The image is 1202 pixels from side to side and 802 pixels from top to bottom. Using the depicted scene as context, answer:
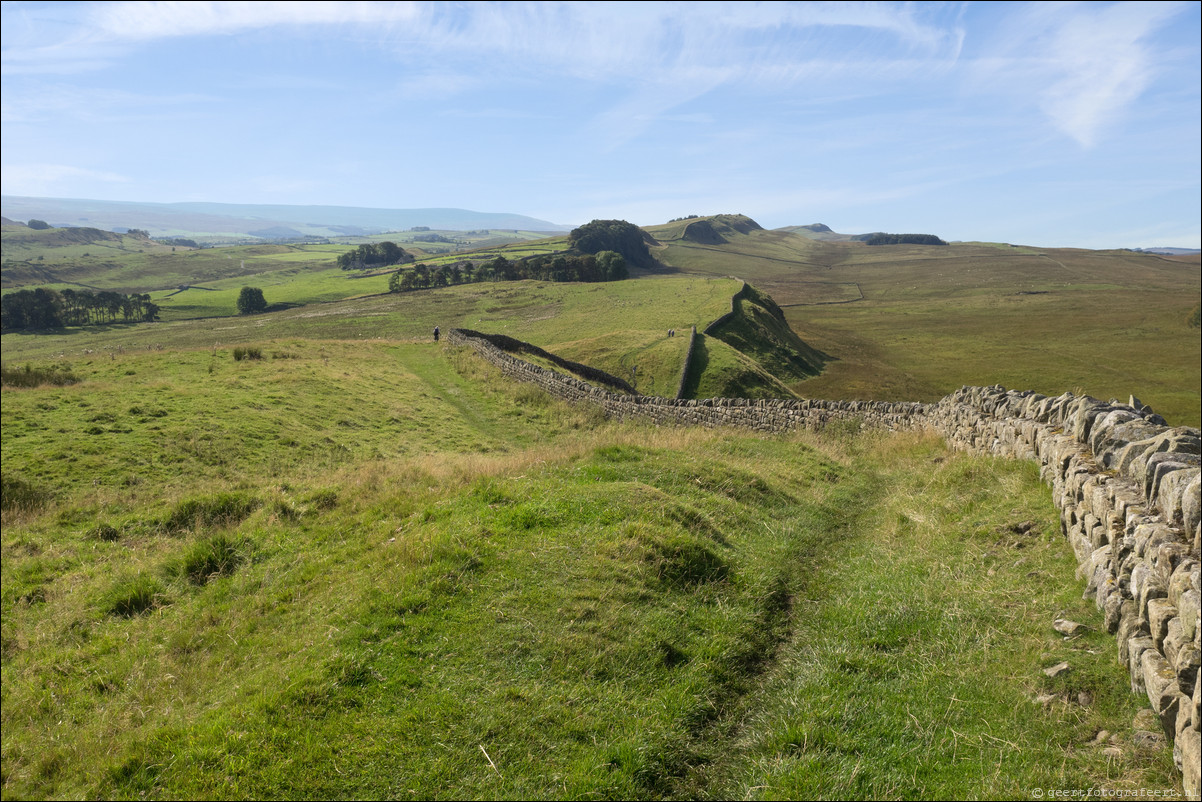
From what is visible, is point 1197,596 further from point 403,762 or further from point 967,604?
point 403,762

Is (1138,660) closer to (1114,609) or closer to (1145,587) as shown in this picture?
(1145,587)

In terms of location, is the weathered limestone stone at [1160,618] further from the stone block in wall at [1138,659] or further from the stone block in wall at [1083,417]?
the stone block in wall at [1083,417]

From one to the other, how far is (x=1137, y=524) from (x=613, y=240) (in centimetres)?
16038

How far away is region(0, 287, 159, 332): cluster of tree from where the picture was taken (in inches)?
4080

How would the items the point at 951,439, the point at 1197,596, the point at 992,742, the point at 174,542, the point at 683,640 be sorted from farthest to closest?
the point at 951,439 → the point at 174,542 → the point at 683,640 → the point at 992,742 → the point at 1197,596

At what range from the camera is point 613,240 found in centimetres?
16050

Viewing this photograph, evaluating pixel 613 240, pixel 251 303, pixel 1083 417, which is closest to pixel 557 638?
pixel 1083 417

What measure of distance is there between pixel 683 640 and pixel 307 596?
496 centimetres

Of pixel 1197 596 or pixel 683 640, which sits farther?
pixel 683 640

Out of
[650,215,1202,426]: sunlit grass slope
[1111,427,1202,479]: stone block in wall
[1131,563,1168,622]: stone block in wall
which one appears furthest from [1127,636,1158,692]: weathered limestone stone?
[650,215,1202,426]: sunlit grass slope

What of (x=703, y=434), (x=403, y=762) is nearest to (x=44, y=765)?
(x=403, y=762)

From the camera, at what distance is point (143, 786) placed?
5.06 meters

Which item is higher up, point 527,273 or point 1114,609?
point 527,273

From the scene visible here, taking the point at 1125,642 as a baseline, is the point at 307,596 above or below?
below
